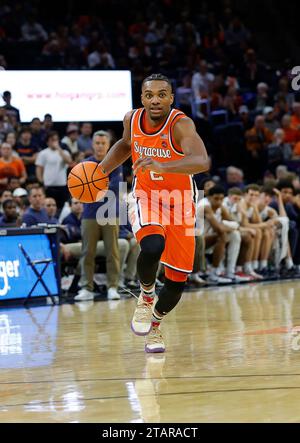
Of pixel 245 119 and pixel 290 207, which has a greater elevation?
pixel 245 119

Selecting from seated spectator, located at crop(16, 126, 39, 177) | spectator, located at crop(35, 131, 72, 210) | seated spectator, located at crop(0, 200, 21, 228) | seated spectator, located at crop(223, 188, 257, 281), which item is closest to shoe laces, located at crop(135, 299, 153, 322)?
seated spectator, located at crop(0, 200, 21, 228)

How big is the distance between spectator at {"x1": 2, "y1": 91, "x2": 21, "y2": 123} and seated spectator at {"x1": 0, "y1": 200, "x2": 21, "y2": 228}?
3.13m

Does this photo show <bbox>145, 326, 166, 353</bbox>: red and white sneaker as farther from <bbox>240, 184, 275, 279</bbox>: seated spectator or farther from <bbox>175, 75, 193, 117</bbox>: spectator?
<bbox>175, 75, 193, 117</bbox>: spectator

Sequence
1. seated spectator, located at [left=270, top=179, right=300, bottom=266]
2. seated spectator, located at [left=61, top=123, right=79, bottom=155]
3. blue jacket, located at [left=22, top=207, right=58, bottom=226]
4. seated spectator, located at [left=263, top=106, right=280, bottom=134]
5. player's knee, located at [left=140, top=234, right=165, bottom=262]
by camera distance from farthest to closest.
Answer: seated spectator, located at [left=263, top=106, right=280, bottom=134] < seated spectator, located at [left=270, top=179, right=300, bottom=266] < seated spectator, located at [left=61, top=123, right=79, bottom=155] < blue jacket, located at [left=22, top=207, right=58, bottom=226] < player's knee, located at [left=140, top=234, right=165, bottom=262]

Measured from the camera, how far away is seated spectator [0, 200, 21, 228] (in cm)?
1224

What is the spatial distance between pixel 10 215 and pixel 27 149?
2.75m

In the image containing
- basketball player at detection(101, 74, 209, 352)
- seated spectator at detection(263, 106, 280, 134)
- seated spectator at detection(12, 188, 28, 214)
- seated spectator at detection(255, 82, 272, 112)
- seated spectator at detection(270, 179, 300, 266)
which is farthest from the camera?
seated spectator at detection(255, 82, 272, 112)

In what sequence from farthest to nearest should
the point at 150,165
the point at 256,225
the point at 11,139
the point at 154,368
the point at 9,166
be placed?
1. the point at 256,225
2. the point at 11,139
3. the point at 9,166
4. the point at 150,165
5. the point at 154,368

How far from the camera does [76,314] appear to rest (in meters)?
10.4

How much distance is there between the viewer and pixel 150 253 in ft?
22.1

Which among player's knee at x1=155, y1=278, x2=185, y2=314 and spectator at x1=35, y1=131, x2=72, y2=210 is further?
spectator at x1=35, y1=131, x2=72, y2=210

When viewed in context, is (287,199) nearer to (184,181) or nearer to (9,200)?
(9,200)

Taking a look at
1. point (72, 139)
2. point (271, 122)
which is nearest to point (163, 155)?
point (72, 139)

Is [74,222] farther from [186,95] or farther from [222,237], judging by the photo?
[186,95]
